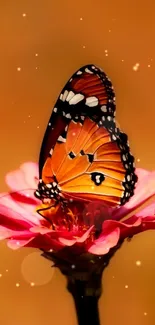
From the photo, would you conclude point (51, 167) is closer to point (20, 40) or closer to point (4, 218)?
point (4, 218)

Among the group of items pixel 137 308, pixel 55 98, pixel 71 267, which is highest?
pixel 55 98

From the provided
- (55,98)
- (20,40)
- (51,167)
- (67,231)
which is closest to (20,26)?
(20,40)

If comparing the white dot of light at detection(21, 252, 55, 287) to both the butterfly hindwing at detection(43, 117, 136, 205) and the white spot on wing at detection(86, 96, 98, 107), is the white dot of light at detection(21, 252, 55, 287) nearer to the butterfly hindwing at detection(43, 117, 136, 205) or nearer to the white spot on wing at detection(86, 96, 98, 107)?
the butterfly hindwing at detection(43, 117, 136, 205)

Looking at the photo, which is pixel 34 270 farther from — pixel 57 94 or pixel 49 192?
pixel 57 94

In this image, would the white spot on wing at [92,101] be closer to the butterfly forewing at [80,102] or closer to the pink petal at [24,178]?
the butterfly forewing at [80,102]

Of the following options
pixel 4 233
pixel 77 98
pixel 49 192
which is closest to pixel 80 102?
pixel 77 98

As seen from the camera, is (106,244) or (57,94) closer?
(106,244)

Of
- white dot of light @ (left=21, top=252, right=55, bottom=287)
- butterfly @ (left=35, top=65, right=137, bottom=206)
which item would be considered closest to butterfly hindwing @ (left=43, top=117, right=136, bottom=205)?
butterfly @ (left=35, top=65, right=137, bottom=206)
